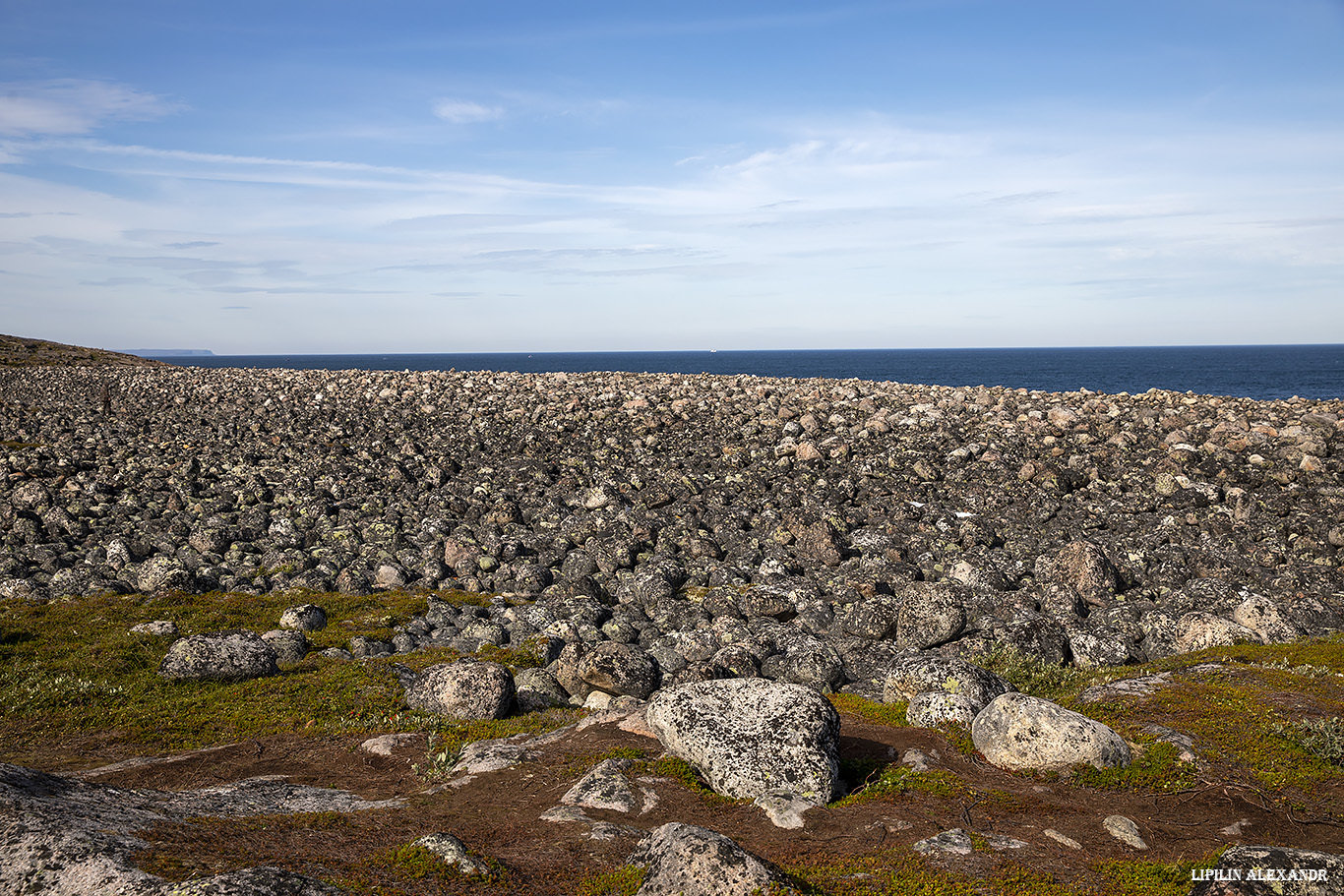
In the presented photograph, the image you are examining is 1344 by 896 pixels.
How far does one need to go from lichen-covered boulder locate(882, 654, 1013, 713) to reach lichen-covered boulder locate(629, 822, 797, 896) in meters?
6.12

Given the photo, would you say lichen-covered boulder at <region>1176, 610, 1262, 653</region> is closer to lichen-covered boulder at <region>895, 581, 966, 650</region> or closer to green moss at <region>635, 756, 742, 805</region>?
lichen-covered boulder at <region>895, 581, 966, 650</region>

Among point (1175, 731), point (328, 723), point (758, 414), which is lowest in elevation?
point (328, 723)

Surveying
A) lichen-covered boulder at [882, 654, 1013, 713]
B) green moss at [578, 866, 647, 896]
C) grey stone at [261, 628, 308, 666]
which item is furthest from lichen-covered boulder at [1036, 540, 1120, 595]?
grey stone at [261, 628, 308, 666]

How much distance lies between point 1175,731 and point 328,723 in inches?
485

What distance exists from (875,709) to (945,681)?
3.85 feet

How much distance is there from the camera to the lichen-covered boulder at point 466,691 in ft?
42.0

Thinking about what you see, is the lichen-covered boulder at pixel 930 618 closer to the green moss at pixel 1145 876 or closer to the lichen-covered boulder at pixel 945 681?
the lichen-covered boulder at pixel 945 681

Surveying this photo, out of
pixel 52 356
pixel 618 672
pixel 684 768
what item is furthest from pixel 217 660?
pixel 52 356

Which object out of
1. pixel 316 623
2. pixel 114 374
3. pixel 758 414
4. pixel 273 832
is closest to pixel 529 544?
pixel 316 623

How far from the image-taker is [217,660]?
582 inches

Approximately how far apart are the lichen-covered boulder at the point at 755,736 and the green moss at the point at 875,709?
2230 millimetres

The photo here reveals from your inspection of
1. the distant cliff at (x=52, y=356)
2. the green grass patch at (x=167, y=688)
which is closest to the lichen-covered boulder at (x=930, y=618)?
the green grass patch at (x=167, y=688)

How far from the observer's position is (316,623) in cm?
1778

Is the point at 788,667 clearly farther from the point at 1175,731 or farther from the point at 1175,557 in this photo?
the point at 1175,557
